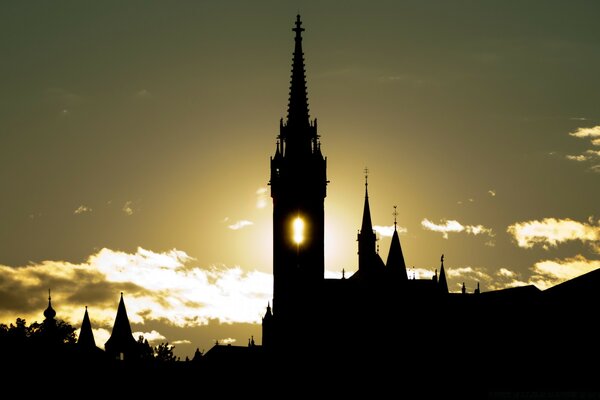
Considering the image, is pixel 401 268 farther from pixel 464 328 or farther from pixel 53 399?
pixel 53 399

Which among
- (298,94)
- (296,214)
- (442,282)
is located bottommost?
(442,282)

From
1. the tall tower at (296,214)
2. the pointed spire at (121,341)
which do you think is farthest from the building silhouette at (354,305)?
the pointed spire at (121,341)

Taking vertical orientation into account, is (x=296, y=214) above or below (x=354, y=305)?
above

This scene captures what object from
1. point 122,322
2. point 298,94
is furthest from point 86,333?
point 298,94

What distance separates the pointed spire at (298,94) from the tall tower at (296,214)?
9 centimetres

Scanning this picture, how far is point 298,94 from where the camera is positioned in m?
164

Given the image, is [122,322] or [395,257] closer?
[395,257]

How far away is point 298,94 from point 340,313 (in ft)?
63.8

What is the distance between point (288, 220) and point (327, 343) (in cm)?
1156

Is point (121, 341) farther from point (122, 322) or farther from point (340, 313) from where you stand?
point (340, 313)

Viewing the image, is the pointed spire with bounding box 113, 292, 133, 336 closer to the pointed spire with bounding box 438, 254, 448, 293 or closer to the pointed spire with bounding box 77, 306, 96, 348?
the pointed spire with bounding box 77, 306, 96, 348

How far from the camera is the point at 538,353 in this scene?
14188cm

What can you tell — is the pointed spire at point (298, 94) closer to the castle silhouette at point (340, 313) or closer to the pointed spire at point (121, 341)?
the castle silhouette at point (340, 313)

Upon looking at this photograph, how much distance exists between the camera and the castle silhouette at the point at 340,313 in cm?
15412
